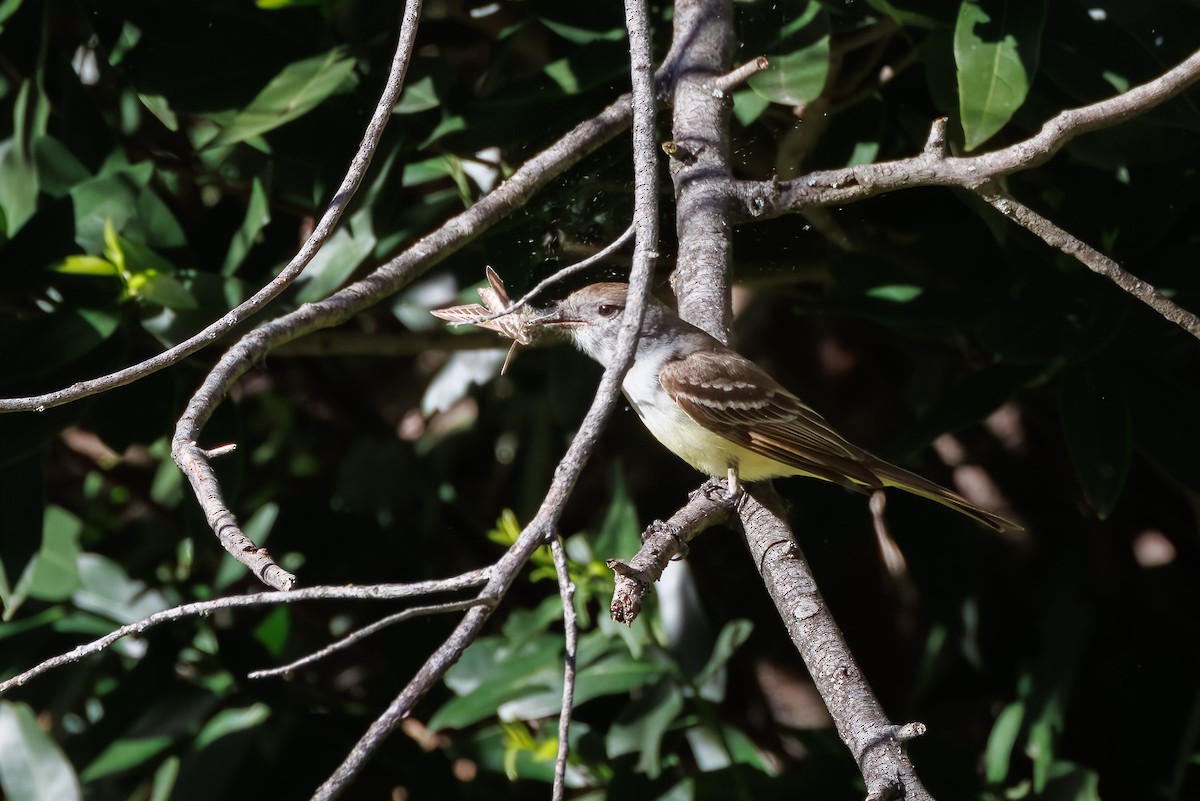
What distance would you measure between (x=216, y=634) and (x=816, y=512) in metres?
1.74

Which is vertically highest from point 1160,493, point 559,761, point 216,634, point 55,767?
point 559,761

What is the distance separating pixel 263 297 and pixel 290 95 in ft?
3.84

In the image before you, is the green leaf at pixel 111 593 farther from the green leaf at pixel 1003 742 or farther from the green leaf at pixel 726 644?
the green leaf at pixel 1003 742

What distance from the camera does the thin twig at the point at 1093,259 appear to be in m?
1.85

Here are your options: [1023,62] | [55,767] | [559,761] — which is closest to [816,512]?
[1023,62]

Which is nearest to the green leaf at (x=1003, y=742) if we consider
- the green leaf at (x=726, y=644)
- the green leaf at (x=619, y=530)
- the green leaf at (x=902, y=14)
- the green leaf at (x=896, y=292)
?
the green leaf at (x=726, y=644)

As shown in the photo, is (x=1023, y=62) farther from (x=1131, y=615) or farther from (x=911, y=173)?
(x=1131, y=615)

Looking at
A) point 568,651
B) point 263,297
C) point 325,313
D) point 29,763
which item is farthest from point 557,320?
point 29,763

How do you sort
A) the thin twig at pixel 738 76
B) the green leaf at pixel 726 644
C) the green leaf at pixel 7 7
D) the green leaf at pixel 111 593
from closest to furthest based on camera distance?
1. the thin twig at pixel 738 76
2. the green leaf at pixel 7 7
3. the green leaf at pixel 726 644
4. the green leaf at pixel 111 593

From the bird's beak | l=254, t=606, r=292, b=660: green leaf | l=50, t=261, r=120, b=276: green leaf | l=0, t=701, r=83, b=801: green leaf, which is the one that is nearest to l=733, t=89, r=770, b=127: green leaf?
the bird's beak

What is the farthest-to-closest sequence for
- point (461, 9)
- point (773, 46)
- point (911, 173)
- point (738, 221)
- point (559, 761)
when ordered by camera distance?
point (461, 9)
point (773, 46)
point (738, 221)
point (911, 173)
point (559, 761)

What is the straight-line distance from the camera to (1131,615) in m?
3.83

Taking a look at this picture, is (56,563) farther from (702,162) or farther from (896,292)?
(896,292)

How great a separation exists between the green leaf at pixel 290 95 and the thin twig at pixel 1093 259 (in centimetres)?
145
